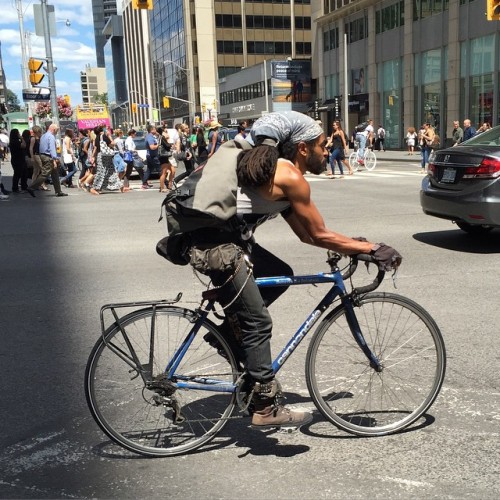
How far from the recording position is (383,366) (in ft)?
11.7

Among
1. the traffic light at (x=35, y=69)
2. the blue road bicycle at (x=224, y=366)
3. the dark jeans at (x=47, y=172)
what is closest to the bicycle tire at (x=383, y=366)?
the blue road bicycle at (x=224, y=366)

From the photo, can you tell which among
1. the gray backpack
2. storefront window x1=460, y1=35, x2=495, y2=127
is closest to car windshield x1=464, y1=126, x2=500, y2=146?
the gray backpack

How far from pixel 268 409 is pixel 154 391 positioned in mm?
606

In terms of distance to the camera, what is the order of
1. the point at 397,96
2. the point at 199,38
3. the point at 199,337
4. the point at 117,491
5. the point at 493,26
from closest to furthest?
the point at 117,491
the point at 199,337
the point at 493,26
the point at 397,96
the point at 199,38

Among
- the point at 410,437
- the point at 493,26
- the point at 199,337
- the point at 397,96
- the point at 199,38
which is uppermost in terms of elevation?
the point at 199,38

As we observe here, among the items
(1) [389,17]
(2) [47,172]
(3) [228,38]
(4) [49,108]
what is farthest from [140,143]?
(3) [228,38]

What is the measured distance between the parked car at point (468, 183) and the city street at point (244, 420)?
0.53m

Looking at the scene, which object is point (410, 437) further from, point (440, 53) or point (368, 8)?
point (368, 8)

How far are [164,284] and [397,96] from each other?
39.3 metres

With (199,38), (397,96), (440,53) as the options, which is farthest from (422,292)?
(199,38)

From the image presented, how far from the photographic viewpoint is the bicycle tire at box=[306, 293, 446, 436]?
330 cm

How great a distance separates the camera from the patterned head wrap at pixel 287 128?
119 inches

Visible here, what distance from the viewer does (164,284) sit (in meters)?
6.91

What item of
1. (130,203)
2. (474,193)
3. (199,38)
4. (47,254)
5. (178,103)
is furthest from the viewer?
(178,103)
